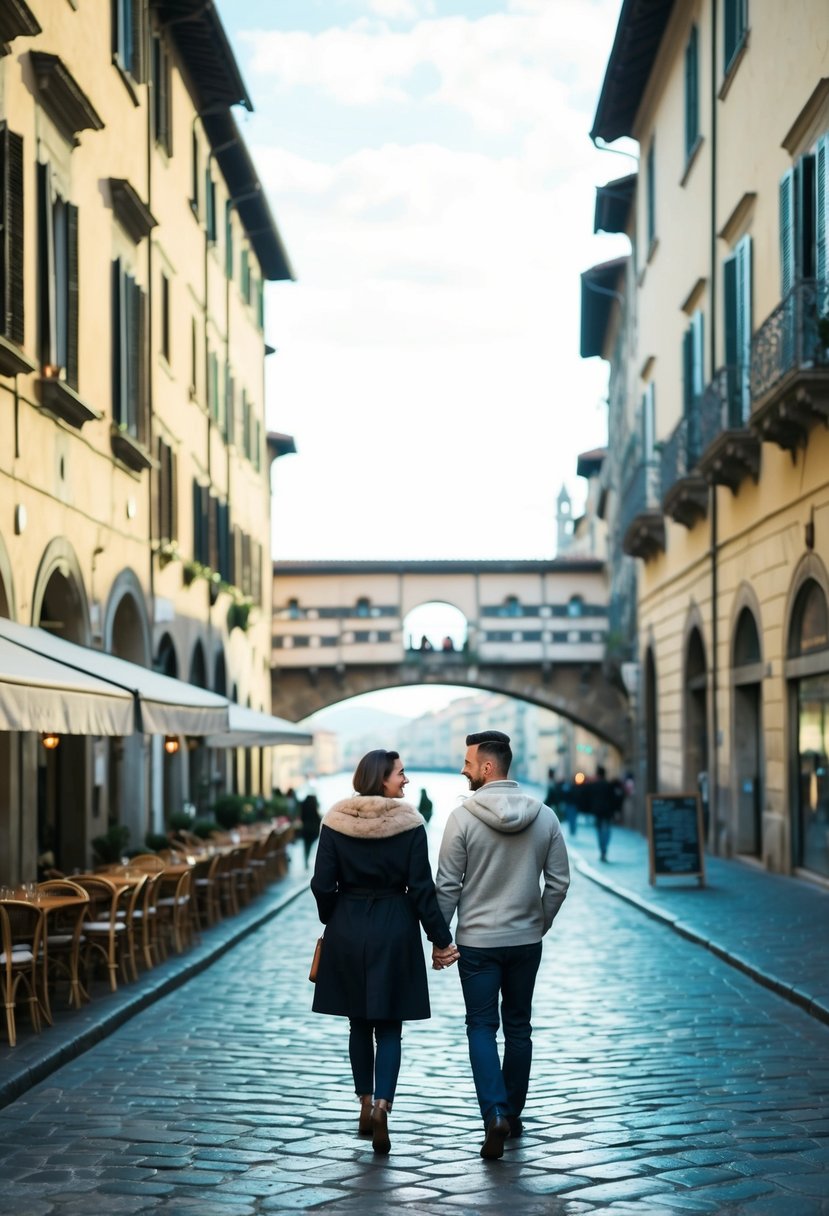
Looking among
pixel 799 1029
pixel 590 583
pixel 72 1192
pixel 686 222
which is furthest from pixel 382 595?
pixel 72 1192

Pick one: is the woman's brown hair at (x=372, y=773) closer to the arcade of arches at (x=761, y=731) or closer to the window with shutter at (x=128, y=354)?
the arcade of arches at (x=761, y=731)

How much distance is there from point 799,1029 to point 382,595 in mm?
43377

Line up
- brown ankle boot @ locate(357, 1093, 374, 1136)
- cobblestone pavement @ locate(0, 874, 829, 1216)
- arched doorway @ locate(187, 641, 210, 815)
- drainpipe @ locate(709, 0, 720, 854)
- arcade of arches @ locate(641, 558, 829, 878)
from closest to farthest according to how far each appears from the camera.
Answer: cobblestone pavement @ locate(0, 874, 829, 1216) < brown ankle boot @ locate(357, 1093, 374, 1136) < arcade of arches @ locate(641, 558, 829, 878) < drainpipe @ locate(709, 0, 720, 854) < arched doorway @ locate(187, 641, 210, 815)

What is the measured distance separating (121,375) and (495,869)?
51.3 ft

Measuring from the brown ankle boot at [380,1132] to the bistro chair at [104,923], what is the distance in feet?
18.3

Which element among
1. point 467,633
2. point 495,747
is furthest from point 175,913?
point 467,633

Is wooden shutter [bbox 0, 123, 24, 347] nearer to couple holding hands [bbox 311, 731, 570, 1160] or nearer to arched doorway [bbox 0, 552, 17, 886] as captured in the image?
arched doorway [bbox 0, 552, 17, 886]

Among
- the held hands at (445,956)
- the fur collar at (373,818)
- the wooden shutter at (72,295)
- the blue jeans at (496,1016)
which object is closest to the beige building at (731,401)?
the wooden shutter at (72,295)

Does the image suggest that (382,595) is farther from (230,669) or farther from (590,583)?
(230,669)

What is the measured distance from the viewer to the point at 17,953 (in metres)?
10.8

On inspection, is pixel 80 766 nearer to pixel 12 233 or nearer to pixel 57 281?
pixel 57 281

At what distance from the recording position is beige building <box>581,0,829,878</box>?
1934 centimetres

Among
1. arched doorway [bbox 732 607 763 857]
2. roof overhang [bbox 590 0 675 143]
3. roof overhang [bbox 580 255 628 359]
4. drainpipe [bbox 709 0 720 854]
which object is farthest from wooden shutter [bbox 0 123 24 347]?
roof overhang [bbox 580 255 628 359]

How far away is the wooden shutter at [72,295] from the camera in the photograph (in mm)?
18750
